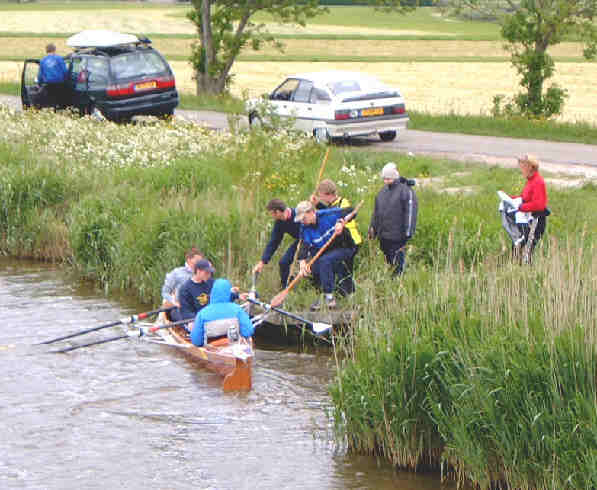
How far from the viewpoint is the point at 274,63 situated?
58.6 meters

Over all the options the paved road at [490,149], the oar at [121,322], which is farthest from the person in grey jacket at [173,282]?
the paved road at [490,149]

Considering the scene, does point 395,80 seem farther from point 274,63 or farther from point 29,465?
point 29,465

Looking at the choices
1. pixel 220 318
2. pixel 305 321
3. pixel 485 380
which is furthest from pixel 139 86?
pixel 485 380

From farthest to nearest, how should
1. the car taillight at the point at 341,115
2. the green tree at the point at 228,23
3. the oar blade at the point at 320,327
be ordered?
the green tree at the point at 228,23, the car taillight at the point at 341,115, the oar blade at the point at 320,327

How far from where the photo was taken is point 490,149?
25.1 meters

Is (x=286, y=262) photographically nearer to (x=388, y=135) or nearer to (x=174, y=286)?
(x=174, y=286)

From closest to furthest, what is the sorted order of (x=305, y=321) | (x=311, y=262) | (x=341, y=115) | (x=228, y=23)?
(x=305, y=321), (x=311, y=262), (x=341, y=115), (x=228, y=23)

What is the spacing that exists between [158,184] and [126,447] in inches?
339

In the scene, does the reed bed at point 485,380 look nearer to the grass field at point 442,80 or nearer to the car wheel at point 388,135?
the car wheel at point 388,135

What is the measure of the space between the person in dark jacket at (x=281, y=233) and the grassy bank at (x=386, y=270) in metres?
0.43

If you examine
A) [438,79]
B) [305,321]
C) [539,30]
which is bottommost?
[438,79]

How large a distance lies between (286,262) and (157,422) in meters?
3.56

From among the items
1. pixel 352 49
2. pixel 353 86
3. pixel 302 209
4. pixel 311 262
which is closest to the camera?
pixel 302 209

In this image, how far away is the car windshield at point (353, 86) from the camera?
25.3 metres
